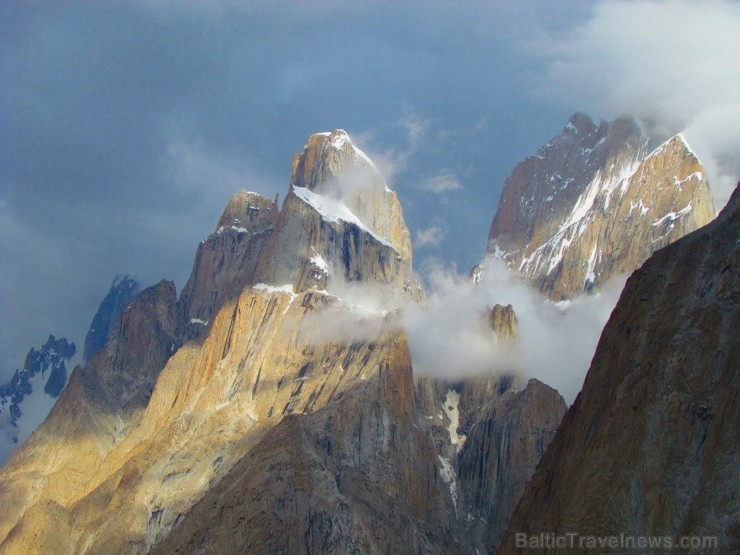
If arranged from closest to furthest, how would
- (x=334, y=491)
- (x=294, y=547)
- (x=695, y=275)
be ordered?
(x=695, y=275) → (x=294, y=547) → (x=334, y=491)

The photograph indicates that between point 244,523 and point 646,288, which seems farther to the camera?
point 244,523

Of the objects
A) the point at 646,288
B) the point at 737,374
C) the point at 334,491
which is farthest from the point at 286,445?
the point at 737,374

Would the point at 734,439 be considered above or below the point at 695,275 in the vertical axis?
below

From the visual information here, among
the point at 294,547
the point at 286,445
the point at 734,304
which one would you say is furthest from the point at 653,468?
the point at 286,445

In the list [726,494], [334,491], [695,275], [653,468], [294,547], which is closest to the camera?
[726,494]

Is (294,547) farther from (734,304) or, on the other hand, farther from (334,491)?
(734,304)

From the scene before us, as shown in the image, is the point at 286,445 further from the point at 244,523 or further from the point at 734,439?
the point at 734,439

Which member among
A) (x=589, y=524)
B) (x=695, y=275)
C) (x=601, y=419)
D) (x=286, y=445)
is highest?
(x=286, y=445)
